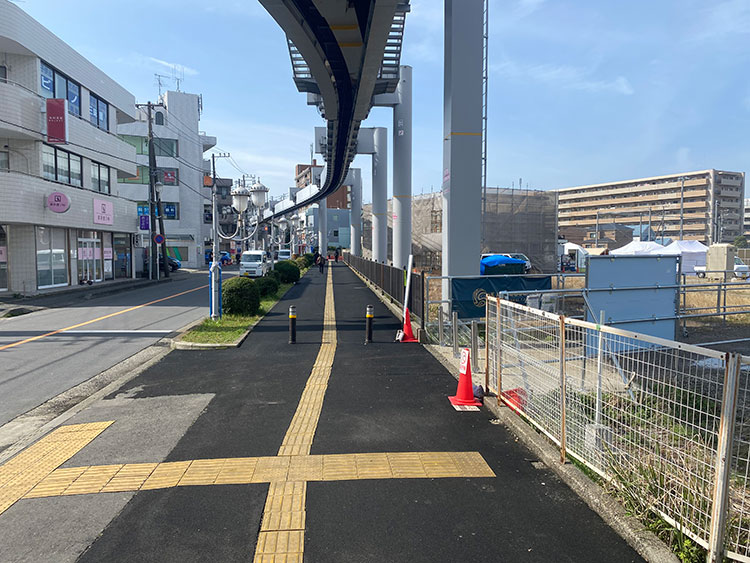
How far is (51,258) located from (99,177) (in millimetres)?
7306

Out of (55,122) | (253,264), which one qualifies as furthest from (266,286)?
(253,264)

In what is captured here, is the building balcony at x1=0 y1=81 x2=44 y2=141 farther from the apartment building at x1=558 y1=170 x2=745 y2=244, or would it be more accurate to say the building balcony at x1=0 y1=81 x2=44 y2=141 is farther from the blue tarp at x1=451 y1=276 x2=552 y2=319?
the apartment building at x1=558 y1=170 x2=745 y2=244

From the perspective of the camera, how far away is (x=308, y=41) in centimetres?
1304

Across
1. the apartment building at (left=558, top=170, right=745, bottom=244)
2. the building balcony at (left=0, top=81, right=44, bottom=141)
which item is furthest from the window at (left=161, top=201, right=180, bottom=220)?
the apartment building at (left=558, top=170, right=745, bottom=244)

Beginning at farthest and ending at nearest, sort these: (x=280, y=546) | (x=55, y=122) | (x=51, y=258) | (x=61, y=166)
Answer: (x=61, y=166)
(x=51, y=258)
(x=55, y=122)
(x=280, y=546)

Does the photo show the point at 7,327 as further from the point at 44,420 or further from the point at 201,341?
the point at 44,420

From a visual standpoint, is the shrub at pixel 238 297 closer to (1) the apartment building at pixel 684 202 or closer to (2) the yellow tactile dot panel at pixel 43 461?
(2) the yellow tactile dot panel at pixel 43 461

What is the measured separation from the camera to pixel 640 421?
16.4 ft

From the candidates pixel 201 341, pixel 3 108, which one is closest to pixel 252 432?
pixel 201 341

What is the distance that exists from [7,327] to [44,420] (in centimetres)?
1005

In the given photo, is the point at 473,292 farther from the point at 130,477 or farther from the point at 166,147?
the point at 166,147

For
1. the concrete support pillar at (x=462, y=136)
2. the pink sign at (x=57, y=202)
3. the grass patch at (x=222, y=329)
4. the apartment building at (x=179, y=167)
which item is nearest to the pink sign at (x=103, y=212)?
the pink sign at (x=57, y=202)

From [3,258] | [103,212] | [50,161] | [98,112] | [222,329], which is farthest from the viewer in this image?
[98,112]

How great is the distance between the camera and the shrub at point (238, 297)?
15250 millimetres
